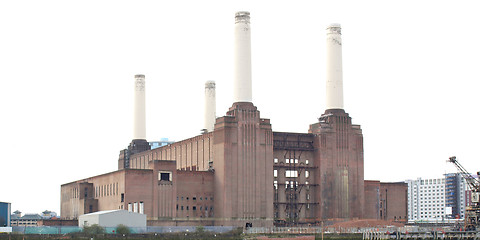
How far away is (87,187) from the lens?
134250 mm

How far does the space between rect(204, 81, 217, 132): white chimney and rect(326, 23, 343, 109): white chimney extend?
38.2 metres

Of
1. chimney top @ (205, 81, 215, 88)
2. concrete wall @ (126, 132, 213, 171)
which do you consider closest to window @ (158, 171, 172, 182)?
concrete wall @ (126, 132, 213, 171)

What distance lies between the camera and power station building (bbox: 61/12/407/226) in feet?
376

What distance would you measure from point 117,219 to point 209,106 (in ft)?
194

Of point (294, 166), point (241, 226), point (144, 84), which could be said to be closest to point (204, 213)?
point (241, 226)

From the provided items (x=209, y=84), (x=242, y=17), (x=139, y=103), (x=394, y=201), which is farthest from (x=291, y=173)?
(x=139, y=103)

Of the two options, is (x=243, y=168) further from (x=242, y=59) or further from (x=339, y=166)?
(x=339, y=166)

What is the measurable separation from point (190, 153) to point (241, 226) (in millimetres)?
24204

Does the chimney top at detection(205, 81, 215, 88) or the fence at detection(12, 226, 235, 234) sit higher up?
the chimney top at detection(205, 81, 215, 88)

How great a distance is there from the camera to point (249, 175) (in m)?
116

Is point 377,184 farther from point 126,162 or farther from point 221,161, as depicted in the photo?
point 126,162

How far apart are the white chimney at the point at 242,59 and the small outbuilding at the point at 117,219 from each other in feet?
88.0

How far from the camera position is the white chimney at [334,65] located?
415 ft

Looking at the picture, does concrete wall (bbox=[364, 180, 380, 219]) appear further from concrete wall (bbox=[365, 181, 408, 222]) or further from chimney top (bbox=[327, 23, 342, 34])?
chimney top (bbox=[327, 23, 342, 34])
